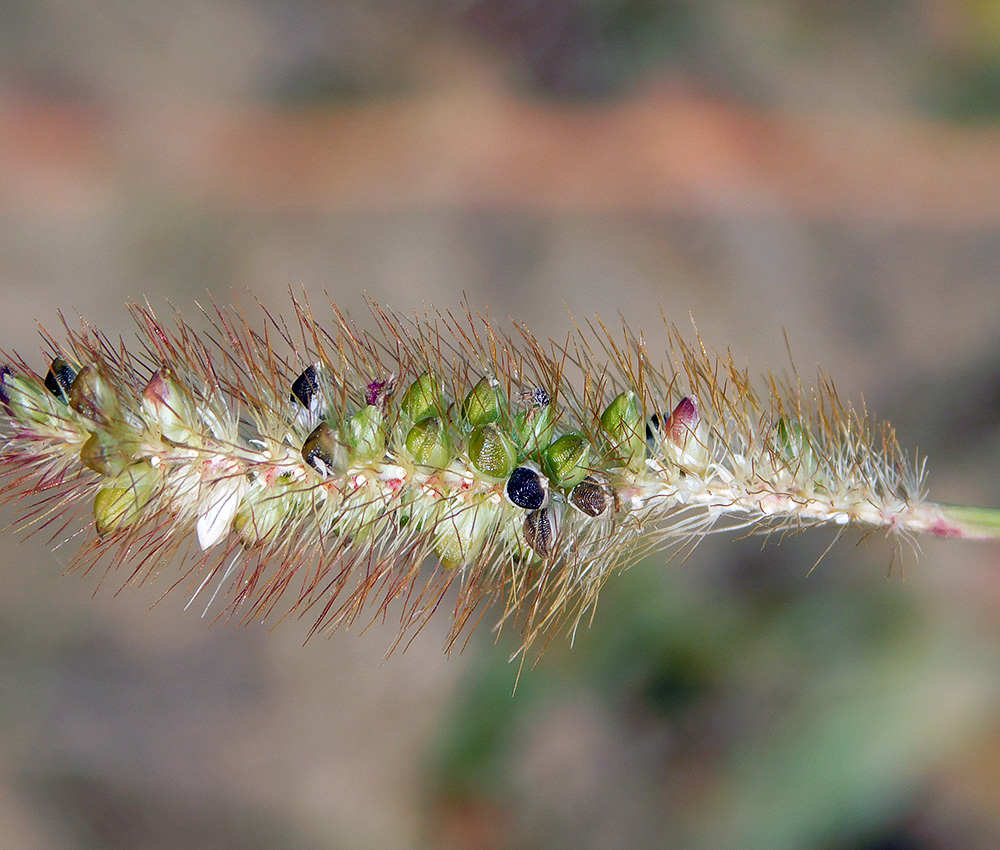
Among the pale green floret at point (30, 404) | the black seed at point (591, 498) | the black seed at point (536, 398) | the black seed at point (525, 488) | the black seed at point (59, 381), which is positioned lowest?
the pale green floret at point (30, 404)

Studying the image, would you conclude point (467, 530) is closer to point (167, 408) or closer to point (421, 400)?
point (421, 400)

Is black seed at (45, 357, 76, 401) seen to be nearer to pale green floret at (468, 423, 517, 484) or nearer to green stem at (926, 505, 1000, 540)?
pale green floret at (468, 423, 517, 484)

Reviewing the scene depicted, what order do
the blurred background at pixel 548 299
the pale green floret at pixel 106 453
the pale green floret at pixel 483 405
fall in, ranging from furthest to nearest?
the blurred background at pixel 548 299, the pale green floret at pixel 483 405, the pale green floret at pixel 106 453

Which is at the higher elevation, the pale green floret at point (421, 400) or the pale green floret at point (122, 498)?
the pale green floret at point (421, 400)

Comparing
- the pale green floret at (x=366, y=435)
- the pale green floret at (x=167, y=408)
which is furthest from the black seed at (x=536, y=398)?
the pale green floret at (x=167, y=408)

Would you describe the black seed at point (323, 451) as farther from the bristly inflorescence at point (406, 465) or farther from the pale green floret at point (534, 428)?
the pale green floret at point (534, 428)

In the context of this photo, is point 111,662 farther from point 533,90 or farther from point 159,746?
point 533,90
